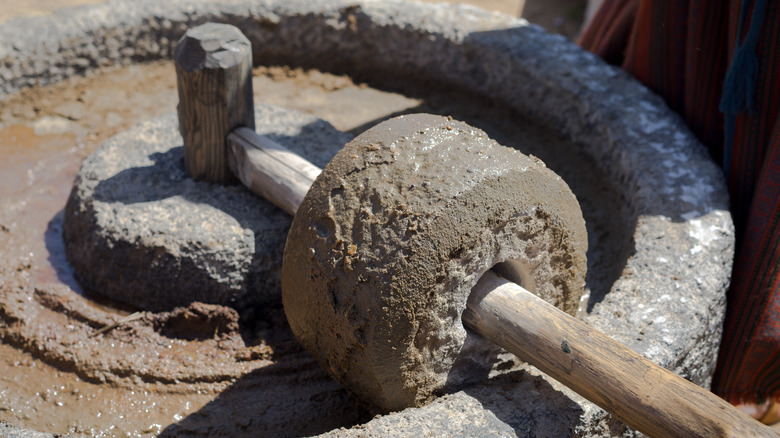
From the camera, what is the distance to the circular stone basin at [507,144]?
1.90 metres

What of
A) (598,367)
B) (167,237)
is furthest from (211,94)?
(598,367)

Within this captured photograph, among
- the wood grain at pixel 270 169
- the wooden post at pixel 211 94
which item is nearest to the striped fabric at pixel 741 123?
the wood grain at pixel 270 169

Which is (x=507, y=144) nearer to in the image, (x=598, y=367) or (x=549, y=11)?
(x=598, y=367)

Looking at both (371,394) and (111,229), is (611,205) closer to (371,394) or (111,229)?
(371,394)

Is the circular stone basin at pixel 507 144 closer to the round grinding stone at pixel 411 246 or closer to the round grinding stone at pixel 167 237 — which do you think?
the round grinding stone at pixel 167 237

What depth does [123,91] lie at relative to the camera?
3639 millimetres

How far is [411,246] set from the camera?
5.35 feet

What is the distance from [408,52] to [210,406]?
2.27 metres

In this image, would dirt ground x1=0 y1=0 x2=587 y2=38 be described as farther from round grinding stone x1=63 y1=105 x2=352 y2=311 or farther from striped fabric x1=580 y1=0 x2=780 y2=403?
round grinding stone x1=63 y1=105 x2=352 y2=311

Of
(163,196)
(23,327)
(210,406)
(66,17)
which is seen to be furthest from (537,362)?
(66,17)

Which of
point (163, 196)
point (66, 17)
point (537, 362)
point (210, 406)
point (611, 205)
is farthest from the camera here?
point (66, 17)

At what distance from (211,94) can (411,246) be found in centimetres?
124

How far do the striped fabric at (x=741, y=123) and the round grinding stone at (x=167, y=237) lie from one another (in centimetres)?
166

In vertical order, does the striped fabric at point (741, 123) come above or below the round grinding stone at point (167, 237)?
above
